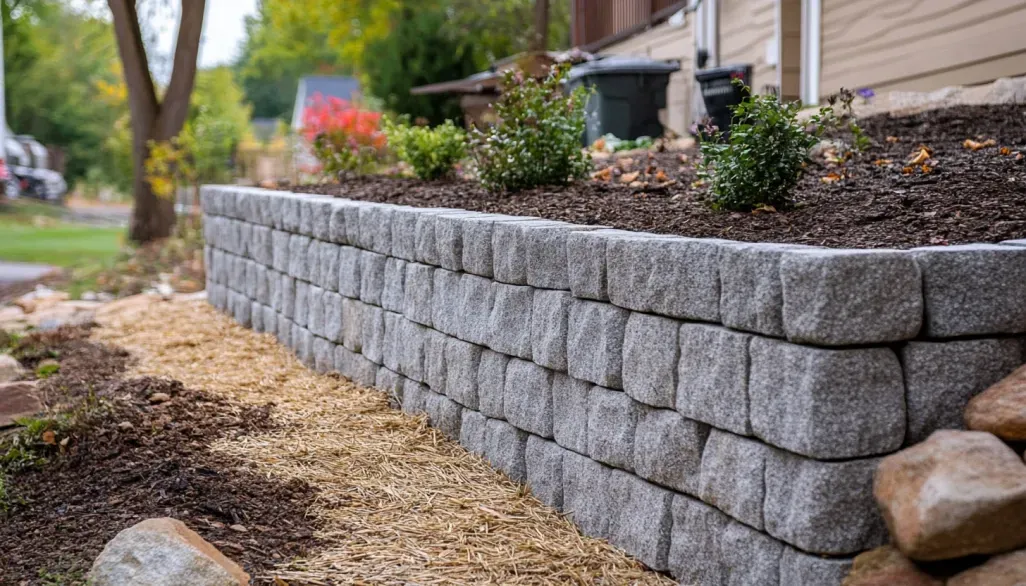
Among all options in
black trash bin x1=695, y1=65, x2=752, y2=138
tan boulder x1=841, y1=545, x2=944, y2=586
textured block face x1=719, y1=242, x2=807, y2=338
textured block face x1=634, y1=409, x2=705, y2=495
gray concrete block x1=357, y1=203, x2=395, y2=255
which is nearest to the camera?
tan boulder x1=841, y1=545, x2=944, y2=586

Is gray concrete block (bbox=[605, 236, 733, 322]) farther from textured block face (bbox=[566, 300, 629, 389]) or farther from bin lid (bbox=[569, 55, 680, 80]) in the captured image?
bin lid (bbox=[569, 55, 680, 80])

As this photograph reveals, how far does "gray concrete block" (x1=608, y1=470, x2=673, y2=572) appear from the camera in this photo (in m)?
3.55

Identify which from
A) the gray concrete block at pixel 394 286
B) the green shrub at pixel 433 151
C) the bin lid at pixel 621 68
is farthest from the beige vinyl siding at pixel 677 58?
the gray concrete block at pixel 394 286

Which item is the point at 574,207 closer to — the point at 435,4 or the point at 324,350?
the point at 324,350

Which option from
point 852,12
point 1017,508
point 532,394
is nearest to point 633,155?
point 852,12

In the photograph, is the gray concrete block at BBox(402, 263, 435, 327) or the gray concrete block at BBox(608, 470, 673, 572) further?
the gray concrete block at BBox(402, 263, 435, 327)

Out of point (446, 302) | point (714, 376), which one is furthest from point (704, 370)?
point (446, 302)

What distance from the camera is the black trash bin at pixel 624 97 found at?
10.6 metres

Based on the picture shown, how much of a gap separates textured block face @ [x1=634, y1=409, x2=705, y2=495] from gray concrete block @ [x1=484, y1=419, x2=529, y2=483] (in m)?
0.88

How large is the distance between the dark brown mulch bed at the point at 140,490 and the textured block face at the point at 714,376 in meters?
1.49

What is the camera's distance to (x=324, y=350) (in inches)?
271

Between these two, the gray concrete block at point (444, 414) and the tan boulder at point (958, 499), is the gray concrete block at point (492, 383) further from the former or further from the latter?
the tan boulder at point (958, 499)

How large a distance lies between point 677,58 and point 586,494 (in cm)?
904

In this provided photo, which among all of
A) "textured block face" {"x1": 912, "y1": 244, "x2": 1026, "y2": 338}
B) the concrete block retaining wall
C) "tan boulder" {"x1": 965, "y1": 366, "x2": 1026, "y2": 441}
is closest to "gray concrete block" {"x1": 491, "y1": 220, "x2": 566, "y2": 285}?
the concrete block retaining wall
